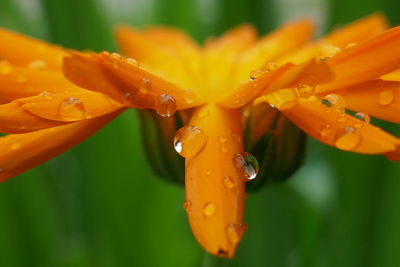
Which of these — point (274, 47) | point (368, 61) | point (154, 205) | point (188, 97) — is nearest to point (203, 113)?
point (188, 97)

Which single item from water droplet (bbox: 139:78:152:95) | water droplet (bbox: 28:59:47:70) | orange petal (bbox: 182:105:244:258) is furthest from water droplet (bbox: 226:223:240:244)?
water droplet (bbox: 28:59:47:70)

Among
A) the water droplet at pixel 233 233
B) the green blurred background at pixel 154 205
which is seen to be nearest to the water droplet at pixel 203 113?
the water droplet at pixel 233 233

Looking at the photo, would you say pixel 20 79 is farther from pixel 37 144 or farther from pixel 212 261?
pixel 212 261

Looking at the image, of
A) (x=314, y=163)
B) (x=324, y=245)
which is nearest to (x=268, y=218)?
(x=324, y=245)

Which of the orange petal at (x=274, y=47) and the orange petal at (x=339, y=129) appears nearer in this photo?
the orange petal at (x=339, y=129)

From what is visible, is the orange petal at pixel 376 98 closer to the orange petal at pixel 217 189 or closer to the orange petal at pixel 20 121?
the orange petal at pixel 217 189
